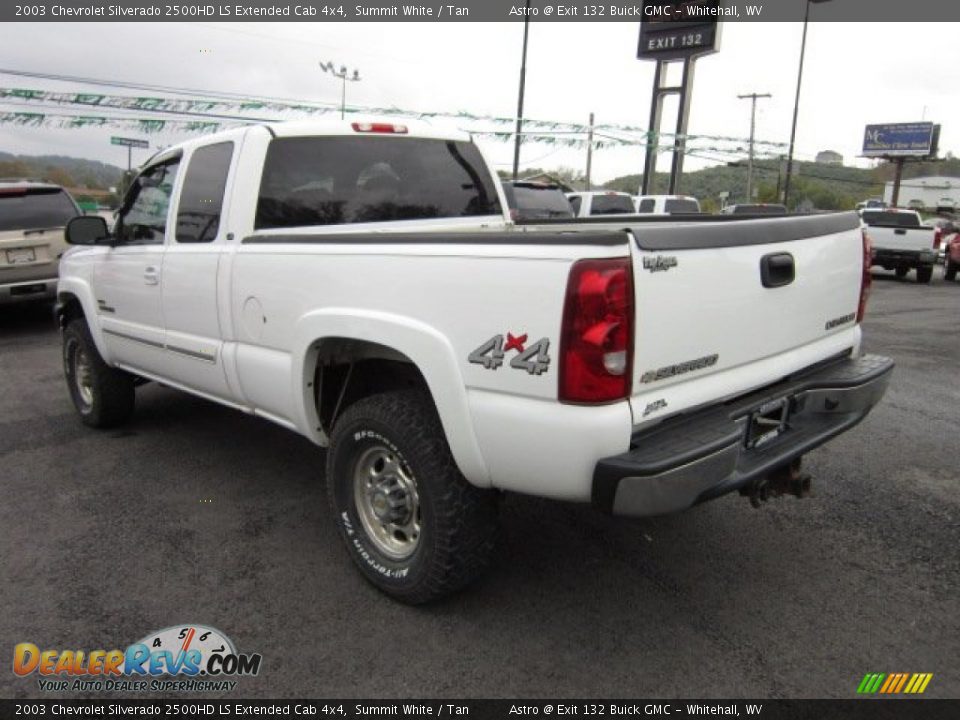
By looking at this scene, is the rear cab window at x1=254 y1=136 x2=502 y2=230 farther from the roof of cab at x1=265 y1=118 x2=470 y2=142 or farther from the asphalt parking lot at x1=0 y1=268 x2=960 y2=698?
the asphalt parking lot at x1=0 y1=268 x2=960 y2=698

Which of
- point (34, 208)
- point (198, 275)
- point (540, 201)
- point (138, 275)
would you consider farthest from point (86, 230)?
point (540, 201)

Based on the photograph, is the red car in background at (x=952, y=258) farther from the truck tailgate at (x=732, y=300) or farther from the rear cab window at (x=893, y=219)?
the truck tailgate at (x=732, y=300)

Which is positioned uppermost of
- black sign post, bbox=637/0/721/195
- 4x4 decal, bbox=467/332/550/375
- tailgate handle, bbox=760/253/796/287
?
black sign post, bbox=637/0/721/195

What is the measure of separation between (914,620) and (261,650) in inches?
98.8

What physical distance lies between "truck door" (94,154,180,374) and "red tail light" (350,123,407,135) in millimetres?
1158

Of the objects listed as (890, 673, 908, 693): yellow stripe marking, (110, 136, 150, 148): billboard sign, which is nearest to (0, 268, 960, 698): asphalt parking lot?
(890, 673, 908, 693): yellow stripe marking

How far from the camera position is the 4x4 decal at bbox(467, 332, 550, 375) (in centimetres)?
222

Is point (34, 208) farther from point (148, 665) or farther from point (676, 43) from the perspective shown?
point (676, 43)

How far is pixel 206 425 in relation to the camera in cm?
533

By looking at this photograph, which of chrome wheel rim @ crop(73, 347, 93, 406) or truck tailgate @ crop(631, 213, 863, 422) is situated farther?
chrome wheel rim @ crop(73, 347, 93, 406)

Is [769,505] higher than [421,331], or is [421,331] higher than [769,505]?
[421,331]

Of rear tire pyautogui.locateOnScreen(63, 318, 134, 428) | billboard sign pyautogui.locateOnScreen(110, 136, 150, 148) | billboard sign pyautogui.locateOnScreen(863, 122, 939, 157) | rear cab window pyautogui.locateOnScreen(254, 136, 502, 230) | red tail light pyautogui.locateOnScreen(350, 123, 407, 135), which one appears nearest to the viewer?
rear cab window pyautogui.locateOnScreen(254, 136, 502, 230)
